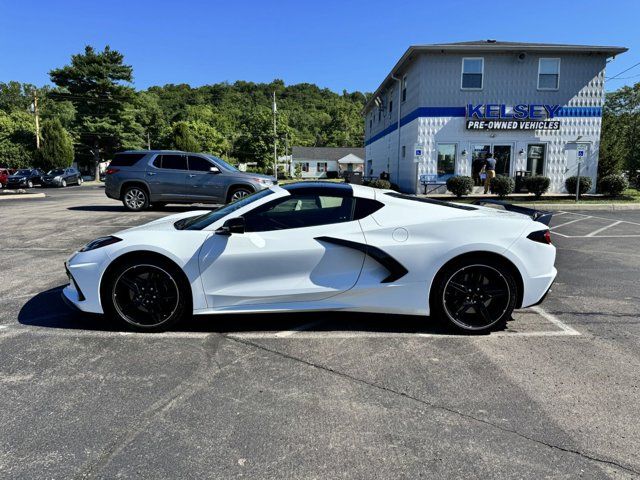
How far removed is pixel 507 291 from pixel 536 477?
2092mm

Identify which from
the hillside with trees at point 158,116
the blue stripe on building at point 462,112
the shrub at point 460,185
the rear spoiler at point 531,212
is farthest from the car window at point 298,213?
the hillside with trees at point 158,116

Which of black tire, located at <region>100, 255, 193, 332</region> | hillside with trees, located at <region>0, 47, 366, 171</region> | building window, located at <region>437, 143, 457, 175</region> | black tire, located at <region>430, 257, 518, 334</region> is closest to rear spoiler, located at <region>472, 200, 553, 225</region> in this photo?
black tire, located at <region>430, 257, 518, 334</region>

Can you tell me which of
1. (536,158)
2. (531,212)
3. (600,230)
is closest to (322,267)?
(531,212)

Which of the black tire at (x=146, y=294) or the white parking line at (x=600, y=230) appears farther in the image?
the white parking line at (x=600, y=230)

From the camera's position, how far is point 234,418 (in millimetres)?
2754

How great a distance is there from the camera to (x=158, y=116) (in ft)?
248

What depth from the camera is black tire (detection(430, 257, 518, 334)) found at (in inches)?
160

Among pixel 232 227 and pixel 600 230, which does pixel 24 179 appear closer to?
pixel 232 227

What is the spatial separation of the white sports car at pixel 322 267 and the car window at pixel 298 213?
0.5 inches

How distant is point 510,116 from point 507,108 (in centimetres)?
39

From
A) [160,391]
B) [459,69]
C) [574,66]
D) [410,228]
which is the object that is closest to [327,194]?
[410,228]

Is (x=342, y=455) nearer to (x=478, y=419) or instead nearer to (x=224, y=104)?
(x=478, y=419)

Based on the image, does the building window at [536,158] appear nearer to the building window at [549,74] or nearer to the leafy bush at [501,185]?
the building window at [549,74]

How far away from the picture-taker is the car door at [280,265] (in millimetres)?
3973
